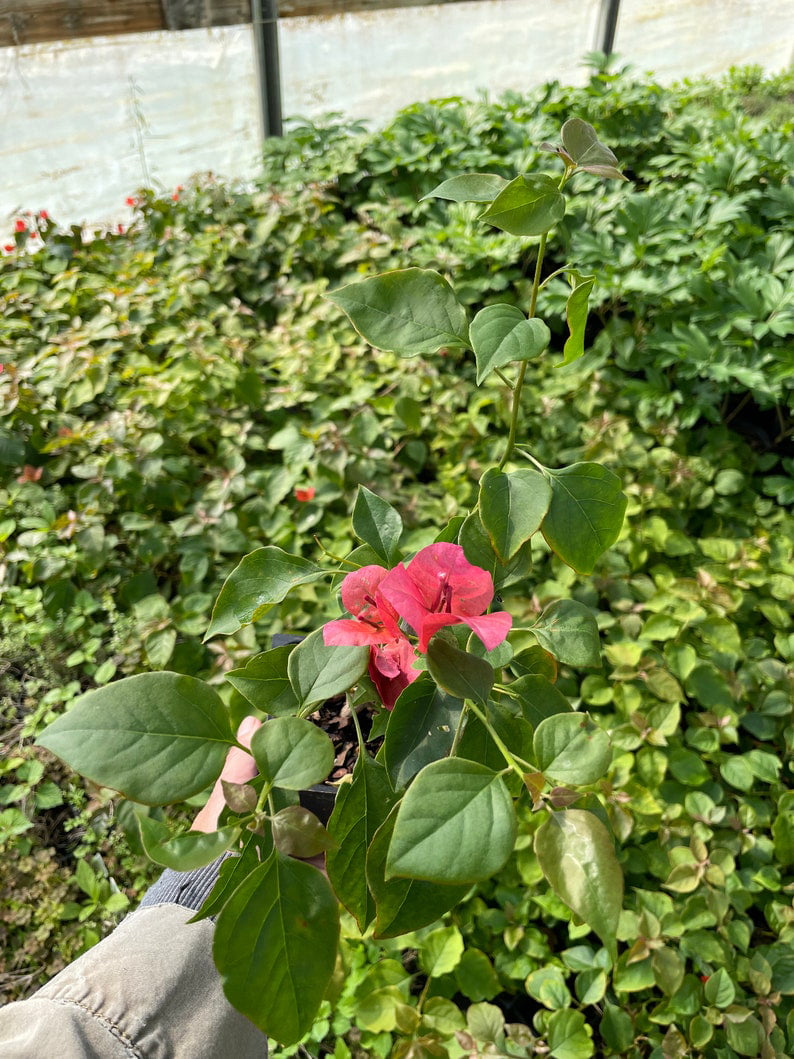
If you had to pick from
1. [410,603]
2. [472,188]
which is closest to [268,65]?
[472,188]

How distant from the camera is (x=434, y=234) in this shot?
2.10 meters

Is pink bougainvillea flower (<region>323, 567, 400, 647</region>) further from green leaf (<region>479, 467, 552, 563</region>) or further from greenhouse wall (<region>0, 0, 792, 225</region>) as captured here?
greenhouse wall (<region>0, 0, 792, 225</region>)

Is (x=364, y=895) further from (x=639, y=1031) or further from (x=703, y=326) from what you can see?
(x=703, y=326)

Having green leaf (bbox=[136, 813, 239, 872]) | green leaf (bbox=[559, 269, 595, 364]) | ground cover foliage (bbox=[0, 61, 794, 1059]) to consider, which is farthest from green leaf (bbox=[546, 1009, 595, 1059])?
green leaf (bbox=[559, 269, 595, 364])

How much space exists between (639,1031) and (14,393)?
1718 mm

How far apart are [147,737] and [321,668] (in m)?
0.14

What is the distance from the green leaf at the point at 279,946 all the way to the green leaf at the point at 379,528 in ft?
0.94

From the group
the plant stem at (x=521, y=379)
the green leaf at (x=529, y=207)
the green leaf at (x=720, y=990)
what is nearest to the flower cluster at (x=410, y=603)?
the plant stem at (x=521, y=379)

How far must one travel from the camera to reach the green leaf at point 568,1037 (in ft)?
3.15

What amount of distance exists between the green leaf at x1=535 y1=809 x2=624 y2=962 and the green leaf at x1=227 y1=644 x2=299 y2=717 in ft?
0.81

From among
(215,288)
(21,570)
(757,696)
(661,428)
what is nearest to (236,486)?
(21,570)

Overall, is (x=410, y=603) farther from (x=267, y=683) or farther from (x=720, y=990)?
(x=720, y=990)

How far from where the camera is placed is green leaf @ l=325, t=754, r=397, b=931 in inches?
20.0

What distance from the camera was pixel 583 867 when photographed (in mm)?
394
